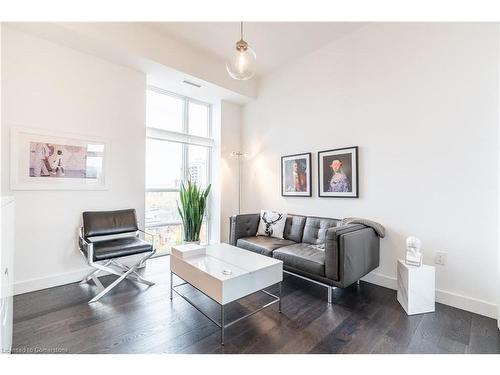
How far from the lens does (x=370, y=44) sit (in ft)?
9.21

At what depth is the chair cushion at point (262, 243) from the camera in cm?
289

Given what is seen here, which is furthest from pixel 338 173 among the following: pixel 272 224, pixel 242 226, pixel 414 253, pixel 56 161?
pixel 56 161

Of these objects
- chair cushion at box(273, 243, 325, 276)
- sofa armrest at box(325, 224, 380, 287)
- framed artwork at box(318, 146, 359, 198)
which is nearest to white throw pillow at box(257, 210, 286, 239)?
chair cushion at box(273, 243, 325, 276)

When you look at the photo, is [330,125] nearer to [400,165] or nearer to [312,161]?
[312,161]

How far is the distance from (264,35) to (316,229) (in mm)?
2690

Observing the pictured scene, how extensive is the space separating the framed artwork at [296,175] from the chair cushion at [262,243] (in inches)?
32.1

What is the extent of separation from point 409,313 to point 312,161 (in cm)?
209

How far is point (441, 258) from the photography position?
229 centimetres

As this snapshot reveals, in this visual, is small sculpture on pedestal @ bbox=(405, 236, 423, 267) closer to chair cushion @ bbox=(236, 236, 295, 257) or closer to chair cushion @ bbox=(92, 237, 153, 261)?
chair cushion @ bbox=(236, 236, 295, 257)

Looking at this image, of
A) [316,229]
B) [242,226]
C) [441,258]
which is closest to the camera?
[441,258]

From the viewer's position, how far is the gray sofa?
7.16ft

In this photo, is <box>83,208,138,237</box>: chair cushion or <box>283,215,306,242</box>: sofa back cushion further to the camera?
<box>283,215,306,242</box>: sofa back cushion

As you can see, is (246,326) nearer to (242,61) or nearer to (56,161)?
(242,61)
